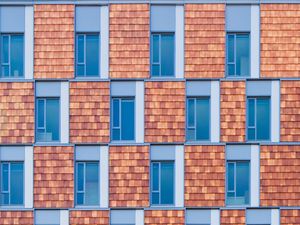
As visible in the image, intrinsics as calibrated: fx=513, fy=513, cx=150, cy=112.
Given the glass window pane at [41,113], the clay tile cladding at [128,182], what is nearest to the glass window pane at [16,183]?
the glass window pane at [41,113]

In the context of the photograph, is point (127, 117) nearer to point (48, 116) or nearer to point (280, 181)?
point (48, 116)

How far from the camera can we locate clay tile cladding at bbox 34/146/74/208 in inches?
688

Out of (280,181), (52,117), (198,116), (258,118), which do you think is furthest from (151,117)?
(280,181)

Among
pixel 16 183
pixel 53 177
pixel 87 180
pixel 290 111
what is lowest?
pixel 16 183

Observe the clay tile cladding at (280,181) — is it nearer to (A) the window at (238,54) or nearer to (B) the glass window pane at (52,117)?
(A) the window at (238,54)

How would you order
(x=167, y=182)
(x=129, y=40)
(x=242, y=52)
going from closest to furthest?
1. (x=129, y=40)
2. (x=167, y=182)
3. (x=242, y=52)

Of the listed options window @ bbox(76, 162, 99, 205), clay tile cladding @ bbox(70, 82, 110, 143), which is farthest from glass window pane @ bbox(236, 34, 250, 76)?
window @ bbox(76, 162, 99, 205)

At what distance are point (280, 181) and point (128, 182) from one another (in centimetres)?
515

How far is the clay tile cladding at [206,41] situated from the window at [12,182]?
6697 mm

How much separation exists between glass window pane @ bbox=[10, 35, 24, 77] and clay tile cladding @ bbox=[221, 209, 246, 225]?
854cm

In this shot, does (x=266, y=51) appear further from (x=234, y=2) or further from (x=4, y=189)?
(x=4, y=189)

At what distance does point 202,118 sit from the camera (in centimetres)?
1781

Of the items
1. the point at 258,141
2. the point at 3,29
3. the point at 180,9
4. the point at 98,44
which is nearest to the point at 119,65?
the point at 98,44

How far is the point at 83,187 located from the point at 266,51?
7.85 m
